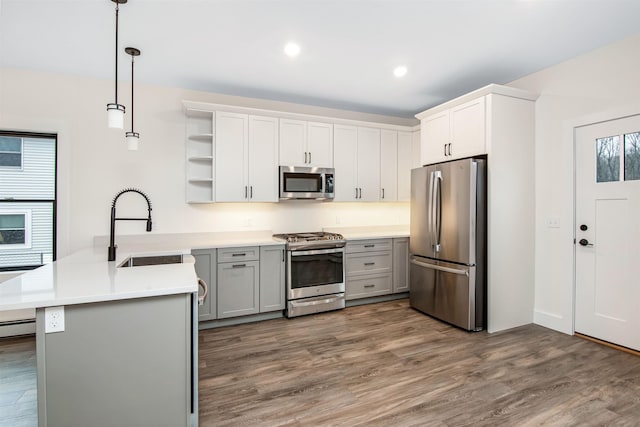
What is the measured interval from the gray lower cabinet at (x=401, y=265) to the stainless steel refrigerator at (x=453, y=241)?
20.7 inches

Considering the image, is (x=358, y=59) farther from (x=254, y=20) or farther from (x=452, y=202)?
(x=452, y=202)

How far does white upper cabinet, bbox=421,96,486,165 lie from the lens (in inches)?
133

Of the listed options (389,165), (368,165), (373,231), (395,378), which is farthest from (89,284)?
(389,165)

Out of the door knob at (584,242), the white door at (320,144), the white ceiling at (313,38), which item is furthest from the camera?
the white door at (320,144)

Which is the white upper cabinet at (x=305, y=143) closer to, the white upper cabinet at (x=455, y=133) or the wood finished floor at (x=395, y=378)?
the white upper cabinet at (x=455, y=133)

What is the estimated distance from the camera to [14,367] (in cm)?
264

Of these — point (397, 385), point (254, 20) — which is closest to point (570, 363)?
point (397, 385)

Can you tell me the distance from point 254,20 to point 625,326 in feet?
13.2

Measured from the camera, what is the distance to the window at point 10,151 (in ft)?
10.8

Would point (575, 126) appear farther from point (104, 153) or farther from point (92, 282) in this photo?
point (104, 153)

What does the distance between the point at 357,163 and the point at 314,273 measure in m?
1.61

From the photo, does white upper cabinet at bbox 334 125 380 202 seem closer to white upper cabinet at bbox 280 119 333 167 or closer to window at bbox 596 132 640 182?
white upper cabinet at bbox 280 119 333 167

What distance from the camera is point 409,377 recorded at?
248 cm

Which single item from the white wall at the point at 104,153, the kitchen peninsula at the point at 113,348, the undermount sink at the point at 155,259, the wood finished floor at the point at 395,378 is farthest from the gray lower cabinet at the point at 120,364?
the white wall at the point at 104,153
